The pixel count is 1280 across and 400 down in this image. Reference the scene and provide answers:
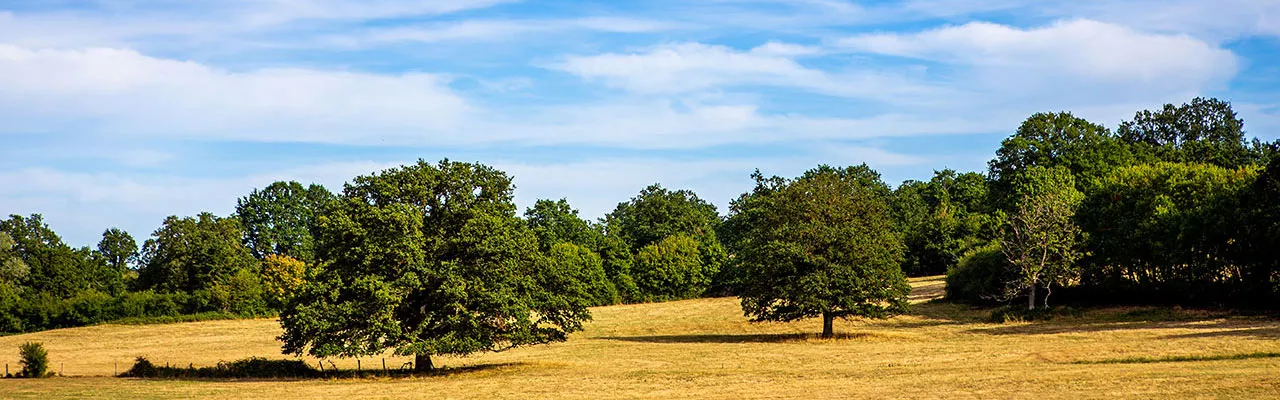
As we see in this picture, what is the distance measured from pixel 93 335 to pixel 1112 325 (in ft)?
251

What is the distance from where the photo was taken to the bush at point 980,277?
7588 cm

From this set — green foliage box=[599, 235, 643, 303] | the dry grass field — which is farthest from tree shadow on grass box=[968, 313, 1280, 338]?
green foliage box=[599, 235, 643, 303]

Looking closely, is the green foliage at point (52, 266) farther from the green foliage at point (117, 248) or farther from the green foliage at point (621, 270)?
the green foliage at point (621, 270)

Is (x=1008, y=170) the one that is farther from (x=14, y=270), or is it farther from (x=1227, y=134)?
(x=14, y=270)

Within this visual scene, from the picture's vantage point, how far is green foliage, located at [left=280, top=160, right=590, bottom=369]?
145 ft

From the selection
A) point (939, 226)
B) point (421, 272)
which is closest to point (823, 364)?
point (421, 272)

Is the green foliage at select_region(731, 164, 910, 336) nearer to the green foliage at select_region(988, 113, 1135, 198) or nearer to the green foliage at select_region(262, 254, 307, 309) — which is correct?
the green foliage at select_region(988, 113, 1135, 198)

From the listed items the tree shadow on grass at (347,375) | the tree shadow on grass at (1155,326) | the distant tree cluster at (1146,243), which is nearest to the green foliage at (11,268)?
the tree shadow on grass at (347,375)

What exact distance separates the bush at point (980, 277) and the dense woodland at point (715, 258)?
229mm

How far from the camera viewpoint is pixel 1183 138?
521 feet

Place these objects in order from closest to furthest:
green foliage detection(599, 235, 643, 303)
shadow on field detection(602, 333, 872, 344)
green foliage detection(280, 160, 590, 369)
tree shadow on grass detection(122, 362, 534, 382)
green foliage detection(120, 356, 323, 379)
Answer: green foliage detection(280, 160, 590, 369), tree shadow on grass detection(122, 362, 534, 382), green foliage detection(120, 356, 323, 379), shadow on field detection(602, 333, 872, 344), green foliage detection(599, 235, 643, 303)

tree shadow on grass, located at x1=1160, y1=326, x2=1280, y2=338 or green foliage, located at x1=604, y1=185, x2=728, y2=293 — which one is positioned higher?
green foliage, located at x1=604, y1=185, x2=728, y2=293

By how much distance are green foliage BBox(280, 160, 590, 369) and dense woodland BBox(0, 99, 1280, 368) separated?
88mm

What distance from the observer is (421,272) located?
44750mm
